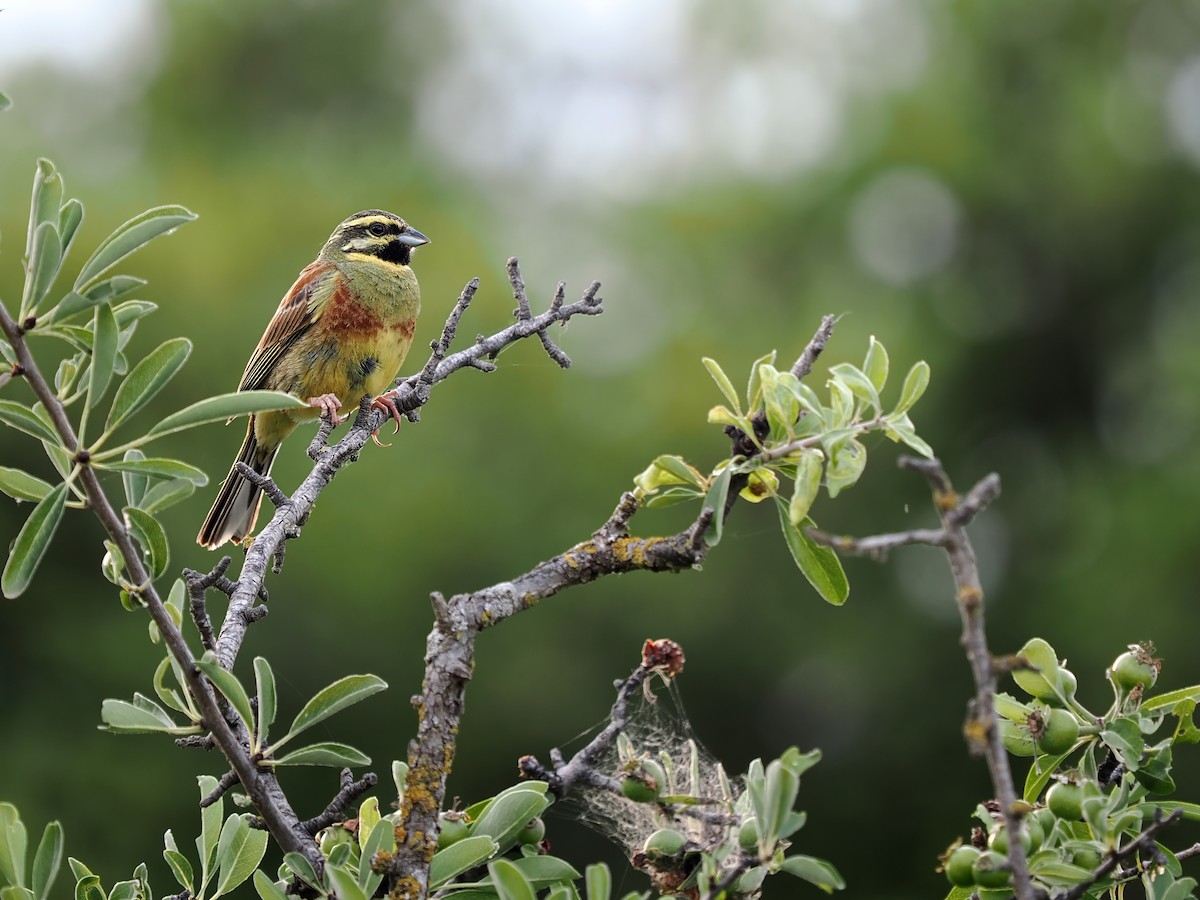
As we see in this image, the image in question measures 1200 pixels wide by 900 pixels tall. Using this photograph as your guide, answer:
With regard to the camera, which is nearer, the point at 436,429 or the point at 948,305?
the point at 436,429

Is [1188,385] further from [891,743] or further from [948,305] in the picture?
[891,743]

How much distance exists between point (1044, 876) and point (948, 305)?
15295 mm

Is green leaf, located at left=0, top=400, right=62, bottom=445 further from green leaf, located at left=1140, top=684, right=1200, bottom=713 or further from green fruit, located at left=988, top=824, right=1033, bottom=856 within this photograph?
green leaf, located at left=1140, top=684, right=1200, bottom=713

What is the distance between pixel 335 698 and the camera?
1.96 meters

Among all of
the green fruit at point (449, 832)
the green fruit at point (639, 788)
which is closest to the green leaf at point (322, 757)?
the green fruit at point (449, 832)

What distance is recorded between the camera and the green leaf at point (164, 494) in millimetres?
1997

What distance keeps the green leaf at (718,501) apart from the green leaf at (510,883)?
499 mm

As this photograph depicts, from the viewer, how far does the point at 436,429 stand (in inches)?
526

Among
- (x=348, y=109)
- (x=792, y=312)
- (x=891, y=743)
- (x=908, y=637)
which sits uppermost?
(x=348, y=109)

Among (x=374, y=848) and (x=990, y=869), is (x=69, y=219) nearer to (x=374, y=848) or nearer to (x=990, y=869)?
(x=374, y=848)

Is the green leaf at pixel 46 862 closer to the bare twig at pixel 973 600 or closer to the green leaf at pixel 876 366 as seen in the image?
the bare twig at pixel 973 600

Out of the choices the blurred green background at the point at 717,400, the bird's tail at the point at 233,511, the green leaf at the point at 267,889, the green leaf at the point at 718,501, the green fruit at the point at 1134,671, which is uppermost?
the blurred green background at the point at 717,400

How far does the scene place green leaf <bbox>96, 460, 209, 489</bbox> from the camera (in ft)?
5.82

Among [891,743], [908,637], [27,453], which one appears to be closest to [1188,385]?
[908,637]
